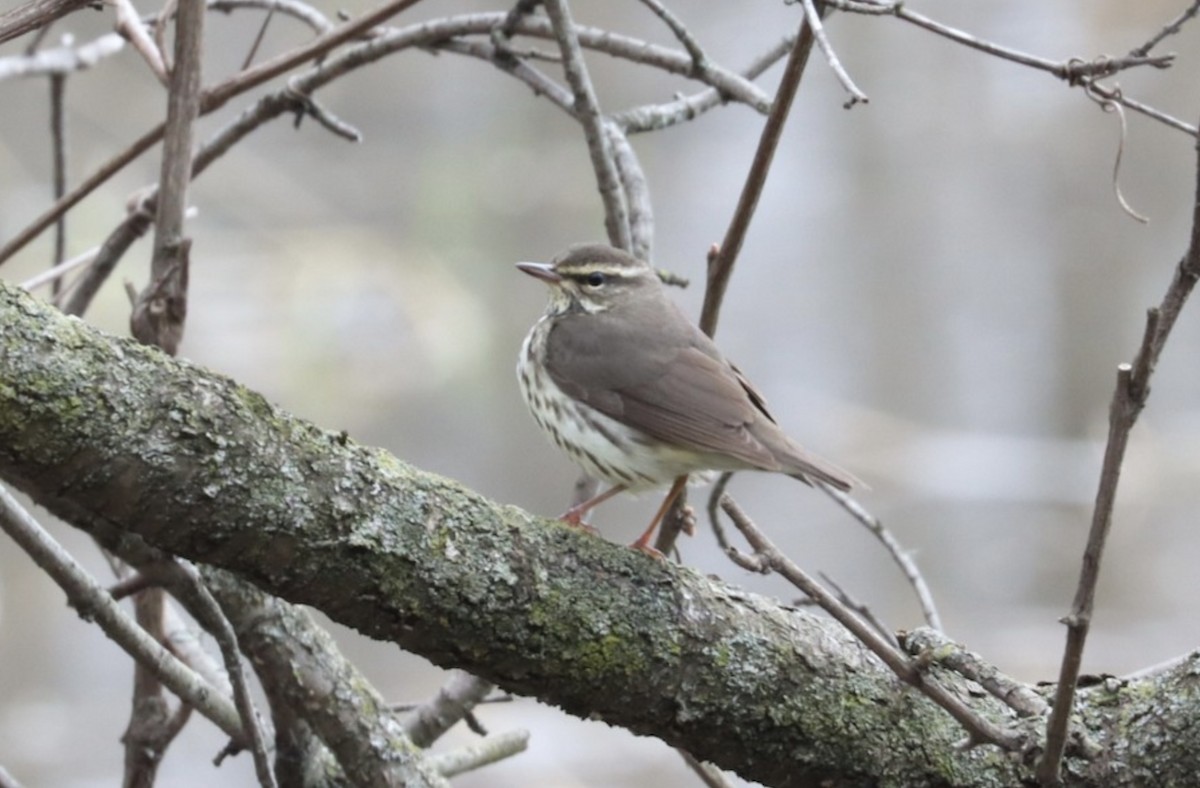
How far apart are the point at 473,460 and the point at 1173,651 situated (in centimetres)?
436

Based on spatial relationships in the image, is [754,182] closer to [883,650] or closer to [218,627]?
[883,650]

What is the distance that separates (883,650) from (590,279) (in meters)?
1.81

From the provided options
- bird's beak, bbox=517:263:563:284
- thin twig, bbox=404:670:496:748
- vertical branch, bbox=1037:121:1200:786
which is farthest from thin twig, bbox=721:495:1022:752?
bird's beak, bbox=517:263:563:284

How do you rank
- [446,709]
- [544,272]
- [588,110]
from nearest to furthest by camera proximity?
[588,110] < [446,709] < [544,272]

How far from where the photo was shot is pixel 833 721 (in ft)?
7.60

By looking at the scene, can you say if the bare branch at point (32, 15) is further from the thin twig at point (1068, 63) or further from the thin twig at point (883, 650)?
the thin twig at point (883, 650)

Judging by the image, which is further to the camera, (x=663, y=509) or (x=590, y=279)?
(x=590, y=279)

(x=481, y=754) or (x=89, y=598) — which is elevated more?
(x=481, y=754)

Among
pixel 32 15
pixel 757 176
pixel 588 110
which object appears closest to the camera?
pixel 32 15

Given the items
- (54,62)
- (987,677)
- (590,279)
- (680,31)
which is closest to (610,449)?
(590,279)

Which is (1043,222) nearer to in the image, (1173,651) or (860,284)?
(860,284)

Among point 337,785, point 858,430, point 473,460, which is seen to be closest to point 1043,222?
point 858,430

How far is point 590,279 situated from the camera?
3.78 metres

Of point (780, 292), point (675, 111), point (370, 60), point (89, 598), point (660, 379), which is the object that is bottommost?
point (89, 598)
